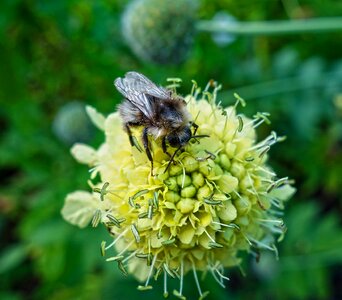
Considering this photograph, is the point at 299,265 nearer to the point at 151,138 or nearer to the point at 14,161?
the point at 14,161

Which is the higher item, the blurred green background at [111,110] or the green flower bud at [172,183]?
the blurred green background at [111,110]

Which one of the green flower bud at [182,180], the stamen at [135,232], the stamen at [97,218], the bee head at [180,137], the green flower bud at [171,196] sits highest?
the bee head at [180,137]

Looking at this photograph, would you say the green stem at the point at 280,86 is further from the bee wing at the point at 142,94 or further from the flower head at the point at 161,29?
the bee wing at the point at 142,94

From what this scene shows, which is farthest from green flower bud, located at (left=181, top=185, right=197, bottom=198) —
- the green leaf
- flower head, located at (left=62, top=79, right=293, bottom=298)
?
the green leaf

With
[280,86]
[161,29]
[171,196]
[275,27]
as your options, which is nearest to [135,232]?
[171,196]

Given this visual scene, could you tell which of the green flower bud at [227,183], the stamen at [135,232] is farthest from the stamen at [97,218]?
the green flower bud at [227,183]

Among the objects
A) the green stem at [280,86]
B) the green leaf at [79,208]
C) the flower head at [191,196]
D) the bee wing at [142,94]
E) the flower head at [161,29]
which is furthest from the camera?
the green stem at [280,86]

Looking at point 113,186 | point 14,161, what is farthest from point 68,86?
point 113,186
